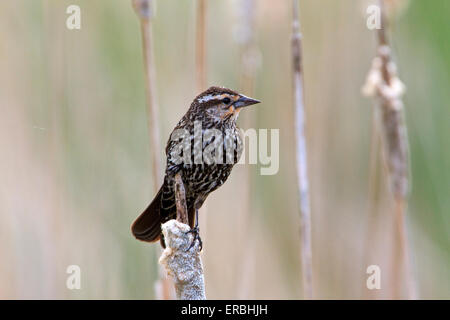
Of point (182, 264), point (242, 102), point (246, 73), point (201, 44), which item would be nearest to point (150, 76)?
point (201, 44)

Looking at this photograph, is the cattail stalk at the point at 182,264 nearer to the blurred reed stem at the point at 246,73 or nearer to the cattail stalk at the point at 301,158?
the cattail stalk at the point at 301,158

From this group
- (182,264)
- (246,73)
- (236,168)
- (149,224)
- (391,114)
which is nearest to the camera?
(182,264)

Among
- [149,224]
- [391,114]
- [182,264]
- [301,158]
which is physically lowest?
[182,264]

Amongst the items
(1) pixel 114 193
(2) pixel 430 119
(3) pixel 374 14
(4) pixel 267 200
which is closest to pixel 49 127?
(1) pixel 114 193

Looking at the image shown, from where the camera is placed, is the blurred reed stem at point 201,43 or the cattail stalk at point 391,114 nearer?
the cattail stalk at point 391,114

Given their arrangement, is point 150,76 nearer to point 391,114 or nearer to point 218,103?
point 218,103

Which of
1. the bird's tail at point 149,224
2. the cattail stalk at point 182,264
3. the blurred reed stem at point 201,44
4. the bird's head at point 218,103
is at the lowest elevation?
the cattail stalk at point 182,264

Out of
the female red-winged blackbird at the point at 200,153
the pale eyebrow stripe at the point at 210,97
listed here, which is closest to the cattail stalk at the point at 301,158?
the female red-winged blackbird at the point at 200,153
